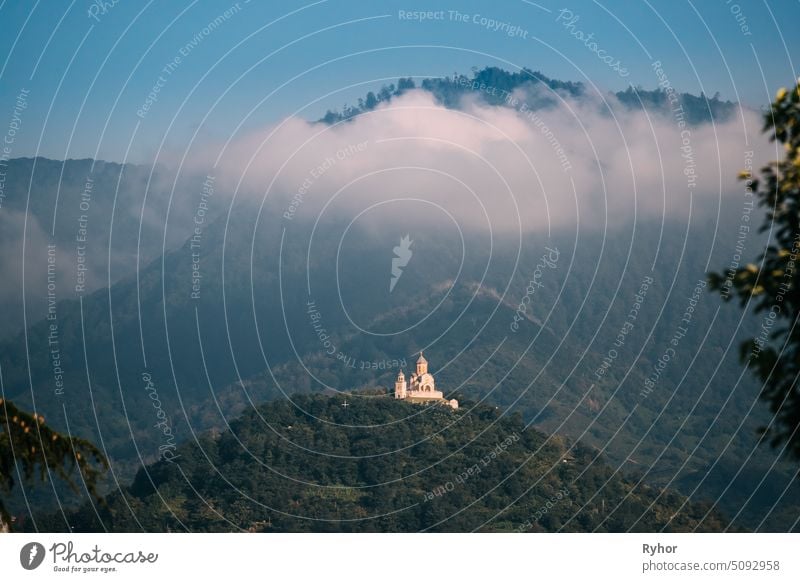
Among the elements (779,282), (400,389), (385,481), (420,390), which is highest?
(779,282)

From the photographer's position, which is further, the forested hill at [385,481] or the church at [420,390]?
the church at [420,390]
